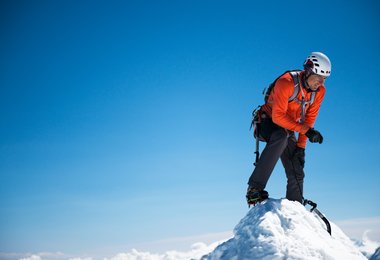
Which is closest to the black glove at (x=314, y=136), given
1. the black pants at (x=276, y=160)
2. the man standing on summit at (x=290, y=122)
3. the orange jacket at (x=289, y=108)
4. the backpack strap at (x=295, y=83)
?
the man standing on summit at (x=290, y=122)

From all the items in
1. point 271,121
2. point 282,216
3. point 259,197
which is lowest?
point 282,216

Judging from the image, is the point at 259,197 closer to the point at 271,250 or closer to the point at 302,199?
the point at 302,199

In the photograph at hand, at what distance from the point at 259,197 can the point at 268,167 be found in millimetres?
676

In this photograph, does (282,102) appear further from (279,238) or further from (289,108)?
(279,238)

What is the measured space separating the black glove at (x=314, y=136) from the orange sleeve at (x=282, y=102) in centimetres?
48

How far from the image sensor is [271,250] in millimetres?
5383

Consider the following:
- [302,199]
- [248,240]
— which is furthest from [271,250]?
[302,199]

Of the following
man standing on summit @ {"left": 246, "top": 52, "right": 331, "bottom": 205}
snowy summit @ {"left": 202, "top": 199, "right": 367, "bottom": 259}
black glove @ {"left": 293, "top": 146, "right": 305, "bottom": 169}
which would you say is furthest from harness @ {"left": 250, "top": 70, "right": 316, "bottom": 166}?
snowy summit @ {"left": 202, "top": 199, "right": 367, "bottom": 259}

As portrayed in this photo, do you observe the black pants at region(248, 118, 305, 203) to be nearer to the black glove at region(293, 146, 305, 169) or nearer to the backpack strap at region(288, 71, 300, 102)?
the black glove at region(293, 146, 305, 169)

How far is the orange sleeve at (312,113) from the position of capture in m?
8.53

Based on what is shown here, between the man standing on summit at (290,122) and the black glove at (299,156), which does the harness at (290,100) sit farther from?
the black glove at (299,156)

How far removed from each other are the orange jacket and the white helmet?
0.26 metres

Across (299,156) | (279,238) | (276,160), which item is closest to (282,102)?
(276,160)

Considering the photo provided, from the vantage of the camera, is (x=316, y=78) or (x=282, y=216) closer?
(x=282, y=216)
